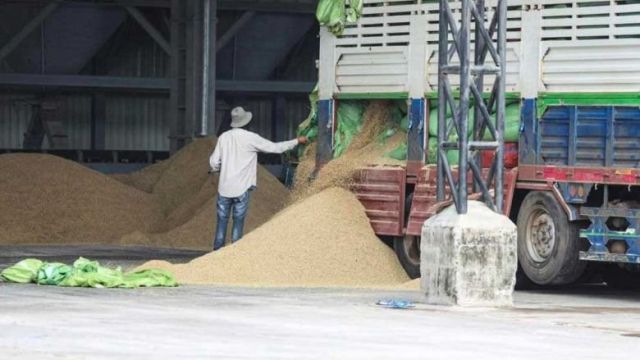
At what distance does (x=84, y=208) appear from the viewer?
2816 centimetres

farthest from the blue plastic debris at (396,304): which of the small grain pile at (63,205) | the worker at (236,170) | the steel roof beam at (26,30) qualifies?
the steel roof beam at (26,30)

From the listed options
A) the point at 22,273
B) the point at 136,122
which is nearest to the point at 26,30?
the point at 136,122

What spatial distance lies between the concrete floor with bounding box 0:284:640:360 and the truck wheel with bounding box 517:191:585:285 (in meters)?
0.67

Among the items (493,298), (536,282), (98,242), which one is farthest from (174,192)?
(493,298)

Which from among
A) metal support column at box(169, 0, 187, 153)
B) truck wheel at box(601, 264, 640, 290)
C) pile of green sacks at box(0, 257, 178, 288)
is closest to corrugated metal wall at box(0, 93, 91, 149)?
metal support column at box(169, 0, 187, 153)

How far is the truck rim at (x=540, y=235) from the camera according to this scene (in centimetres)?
1830

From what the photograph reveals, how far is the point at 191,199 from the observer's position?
29453 millimetres

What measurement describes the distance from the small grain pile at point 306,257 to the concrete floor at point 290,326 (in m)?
0.91

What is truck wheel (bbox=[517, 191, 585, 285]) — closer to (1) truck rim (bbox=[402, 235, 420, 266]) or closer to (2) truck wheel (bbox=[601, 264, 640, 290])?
(1) truck rim (bbox=[402, 235, 420, 266])

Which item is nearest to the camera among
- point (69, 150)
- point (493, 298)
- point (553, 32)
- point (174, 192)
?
point (493, 298)

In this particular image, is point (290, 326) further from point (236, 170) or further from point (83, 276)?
point (236, 170)

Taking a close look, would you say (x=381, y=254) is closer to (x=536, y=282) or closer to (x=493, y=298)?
(x=536, y=282)

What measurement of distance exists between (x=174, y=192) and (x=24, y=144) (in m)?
10.6

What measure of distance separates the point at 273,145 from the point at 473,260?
5576mm
